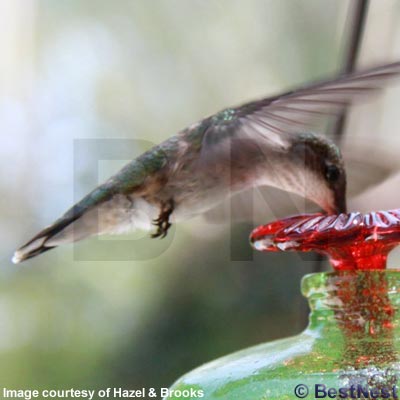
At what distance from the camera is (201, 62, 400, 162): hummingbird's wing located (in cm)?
80

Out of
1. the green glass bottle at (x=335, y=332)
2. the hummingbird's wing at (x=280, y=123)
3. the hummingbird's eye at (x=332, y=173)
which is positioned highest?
the hummingbird's wing at (x=280, y=123)

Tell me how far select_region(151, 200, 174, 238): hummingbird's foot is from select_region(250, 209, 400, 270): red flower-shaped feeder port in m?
0.35

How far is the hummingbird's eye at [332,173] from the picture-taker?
39.7 inches

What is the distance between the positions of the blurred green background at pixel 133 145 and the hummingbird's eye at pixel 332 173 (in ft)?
4.32

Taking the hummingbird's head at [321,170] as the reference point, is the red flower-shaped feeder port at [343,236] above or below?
below

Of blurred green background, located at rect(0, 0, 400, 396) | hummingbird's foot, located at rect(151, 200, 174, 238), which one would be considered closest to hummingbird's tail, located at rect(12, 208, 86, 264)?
hummingbird's foot, located at rect(151, 200, 174, 238)

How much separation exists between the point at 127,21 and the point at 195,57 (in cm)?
34

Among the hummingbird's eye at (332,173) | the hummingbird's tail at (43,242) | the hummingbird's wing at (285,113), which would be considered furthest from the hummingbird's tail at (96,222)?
the hummingbird's eye at (332,173)

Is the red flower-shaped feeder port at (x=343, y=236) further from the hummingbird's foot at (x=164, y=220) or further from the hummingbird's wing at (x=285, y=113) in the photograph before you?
the hummingbird's foot at (x=164, y=220)

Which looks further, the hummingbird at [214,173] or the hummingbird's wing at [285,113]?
the hummingbird at [214,173]

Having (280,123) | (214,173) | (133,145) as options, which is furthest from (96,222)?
(133,145)

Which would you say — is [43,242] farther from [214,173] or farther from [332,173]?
[332,173]

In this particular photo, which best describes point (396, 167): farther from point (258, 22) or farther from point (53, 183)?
point (258, 22)

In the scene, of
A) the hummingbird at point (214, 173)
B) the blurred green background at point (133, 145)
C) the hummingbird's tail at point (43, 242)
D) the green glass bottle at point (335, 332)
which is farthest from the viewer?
the blurred green background at point (133, 145)
